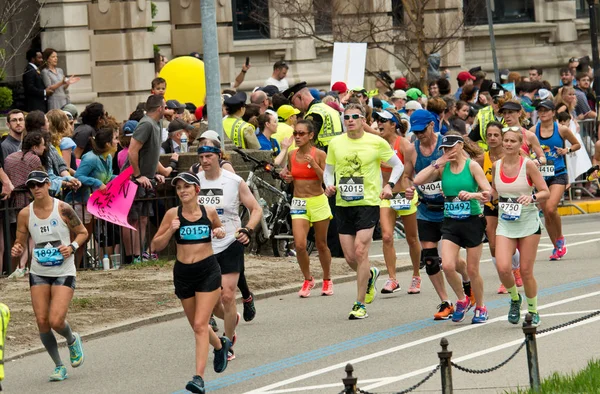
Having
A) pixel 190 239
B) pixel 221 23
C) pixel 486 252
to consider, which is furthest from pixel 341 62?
pixel 190 239

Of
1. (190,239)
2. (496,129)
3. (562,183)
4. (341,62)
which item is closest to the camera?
(190,239)

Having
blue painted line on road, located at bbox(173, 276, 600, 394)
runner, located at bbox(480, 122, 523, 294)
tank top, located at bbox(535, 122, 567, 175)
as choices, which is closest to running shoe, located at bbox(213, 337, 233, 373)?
blue painted line on road, located at bbox(173, 276, 600, 394)

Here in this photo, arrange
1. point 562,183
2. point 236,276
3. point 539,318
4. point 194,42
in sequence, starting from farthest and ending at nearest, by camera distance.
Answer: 1. point 194,42
2. point 562,183
3. point 539,318
4. point 236,276

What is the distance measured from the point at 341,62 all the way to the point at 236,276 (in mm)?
11630

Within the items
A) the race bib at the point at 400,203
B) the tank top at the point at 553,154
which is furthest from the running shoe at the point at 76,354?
the tank top at the point at 553,154

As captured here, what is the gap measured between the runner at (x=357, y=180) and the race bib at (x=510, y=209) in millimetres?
1580

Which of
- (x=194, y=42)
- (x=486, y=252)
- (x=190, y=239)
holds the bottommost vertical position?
(x=486, y=252)

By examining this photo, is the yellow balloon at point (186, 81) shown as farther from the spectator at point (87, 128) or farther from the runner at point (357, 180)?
the runner at point (357, 180)

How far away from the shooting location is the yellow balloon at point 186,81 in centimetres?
2492

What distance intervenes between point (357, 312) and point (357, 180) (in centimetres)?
137

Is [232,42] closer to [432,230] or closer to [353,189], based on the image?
[353,189]

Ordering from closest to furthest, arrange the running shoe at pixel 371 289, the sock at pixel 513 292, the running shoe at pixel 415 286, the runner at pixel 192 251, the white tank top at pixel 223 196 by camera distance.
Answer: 1. the runner at pixel 192 251
2. the white tank top at pixel 223 196
3. the sock at pixel 513 292
4. the running shoe at pixel 371 289
5. the running shoe at pixel 415 286

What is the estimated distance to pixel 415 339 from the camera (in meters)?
13.1

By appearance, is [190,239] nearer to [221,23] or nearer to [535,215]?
[535,215]
